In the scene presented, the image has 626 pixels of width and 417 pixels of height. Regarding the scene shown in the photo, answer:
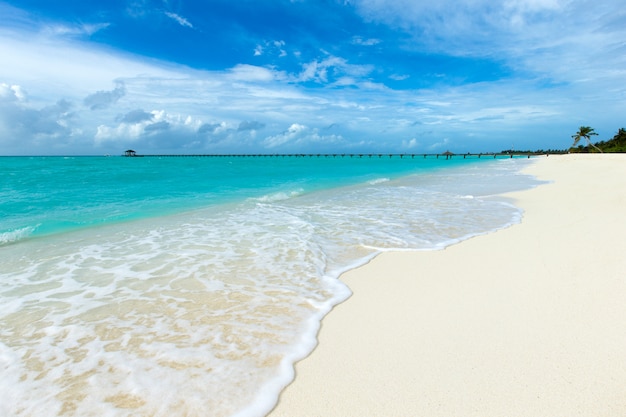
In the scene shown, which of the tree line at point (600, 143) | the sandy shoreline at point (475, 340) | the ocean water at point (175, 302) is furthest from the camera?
the tree line at point (600, 143)

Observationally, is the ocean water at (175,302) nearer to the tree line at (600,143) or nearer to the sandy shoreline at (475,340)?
the sandy shoreline at (475,340)

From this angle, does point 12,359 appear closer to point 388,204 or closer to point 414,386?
point 414,386

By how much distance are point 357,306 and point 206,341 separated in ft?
5.87

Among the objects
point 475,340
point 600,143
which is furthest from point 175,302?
point 600,143

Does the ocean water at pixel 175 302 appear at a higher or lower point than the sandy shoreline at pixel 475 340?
lower

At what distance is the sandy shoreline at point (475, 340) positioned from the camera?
244 centimetres

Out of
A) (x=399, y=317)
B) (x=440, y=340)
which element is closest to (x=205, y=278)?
(x=399, y=317)

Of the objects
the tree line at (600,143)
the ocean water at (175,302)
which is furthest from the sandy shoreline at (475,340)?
the tree line at (600,143)

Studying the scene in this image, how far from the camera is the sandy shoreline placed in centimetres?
244

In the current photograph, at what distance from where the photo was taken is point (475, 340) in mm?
3209

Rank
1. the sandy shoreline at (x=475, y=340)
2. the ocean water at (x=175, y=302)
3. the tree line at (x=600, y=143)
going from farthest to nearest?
the tree line at (x=600, y=143)
the ocean water at (x=175, y=302)
the sandy shoreline at (x=475, y=340)

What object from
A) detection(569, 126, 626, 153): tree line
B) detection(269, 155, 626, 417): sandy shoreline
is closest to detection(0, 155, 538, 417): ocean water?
detection(269, 155, 626, 417): sandy shoreline

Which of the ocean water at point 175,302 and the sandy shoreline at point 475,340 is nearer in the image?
the sandy shoreline at point 475,340

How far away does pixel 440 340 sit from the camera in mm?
3238
